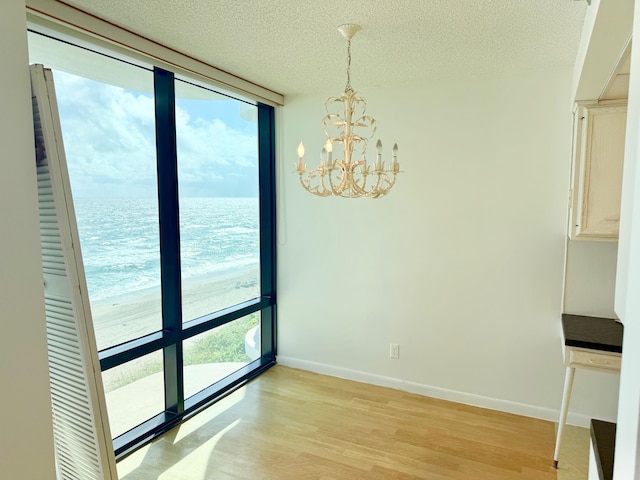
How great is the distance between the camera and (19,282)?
51.8 inches

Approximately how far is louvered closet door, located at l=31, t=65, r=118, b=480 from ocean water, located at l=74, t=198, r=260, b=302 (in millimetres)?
935

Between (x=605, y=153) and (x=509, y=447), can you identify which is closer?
(x=605, y=153)

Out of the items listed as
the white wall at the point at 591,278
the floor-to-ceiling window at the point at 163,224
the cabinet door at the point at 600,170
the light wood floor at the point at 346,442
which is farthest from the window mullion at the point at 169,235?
the white wall at the point at 591,278

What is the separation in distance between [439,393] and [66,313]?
115 inches

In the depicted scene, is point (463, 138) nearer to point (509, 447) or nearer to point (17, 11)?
→ point (509, 447)

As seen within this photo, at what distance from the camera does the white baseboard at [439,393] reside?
3162 millimetres

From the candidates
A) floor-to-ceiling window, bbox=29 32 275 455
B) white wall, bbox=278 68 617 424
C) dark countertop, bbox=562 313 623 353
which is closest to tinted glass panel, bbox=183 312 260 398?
floor-to-ceiling window, bbox=29 32 275 455

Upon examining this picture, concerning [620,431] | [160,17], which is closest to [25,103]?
[160,17]

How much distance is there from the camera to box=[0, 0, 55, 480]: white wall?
1.28 metres

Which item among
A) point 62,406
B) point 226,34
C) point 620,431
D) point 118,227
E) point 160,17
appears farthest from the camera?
point 118,227

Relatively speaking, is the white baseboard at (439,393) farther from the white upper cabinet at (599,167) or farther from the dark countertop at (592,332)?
the white upper cabinet at (599,167)

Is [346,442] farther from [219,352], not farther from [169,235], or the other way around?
[169,235]

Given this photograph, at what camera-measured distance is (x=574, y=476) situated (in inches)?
100.0

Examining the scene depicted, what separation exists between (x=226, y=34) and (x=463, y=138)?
6.24 ft
